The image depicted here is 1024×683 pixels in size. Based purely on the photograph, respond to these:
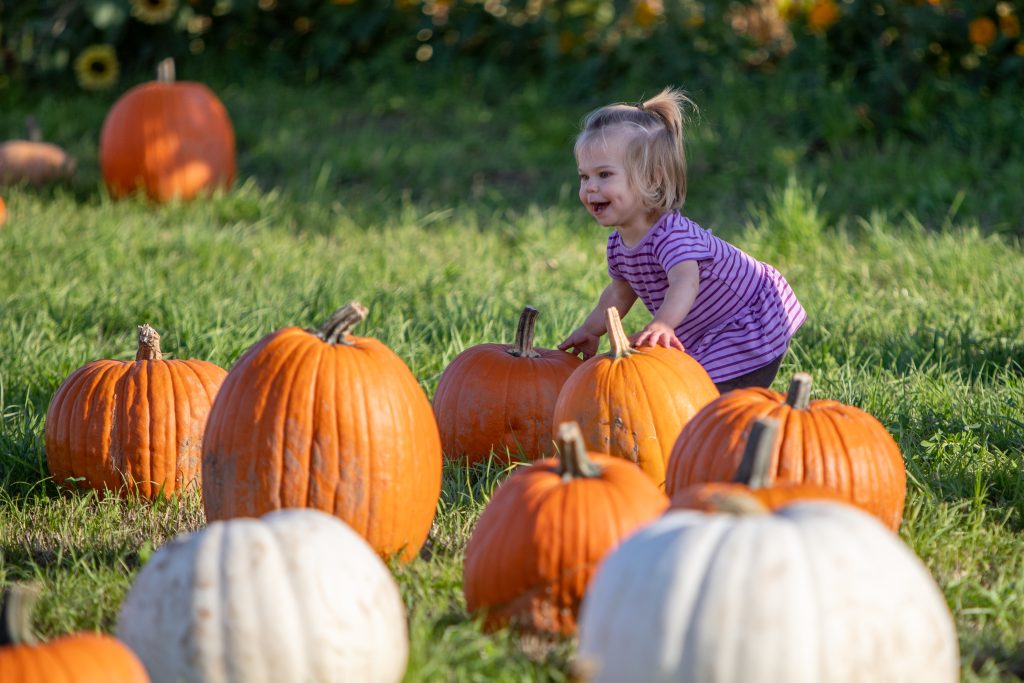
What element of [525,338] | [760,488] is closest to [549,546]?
[760,488]

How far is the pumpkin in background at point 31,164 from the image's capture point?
6.78 metres

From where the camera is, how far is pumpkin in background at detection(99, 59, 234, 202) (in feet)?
21.4

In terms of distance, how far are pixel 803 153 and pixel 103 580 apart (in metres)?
5.11

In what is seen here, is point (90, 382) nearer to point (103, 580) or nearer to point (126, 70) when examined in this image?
point (103, 580)

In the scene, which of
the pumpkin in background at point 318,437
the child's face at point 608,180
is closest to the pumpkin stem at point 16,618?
the pumpkin in background at point 318,437

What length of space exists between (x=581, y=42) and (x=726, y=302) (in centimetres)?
480

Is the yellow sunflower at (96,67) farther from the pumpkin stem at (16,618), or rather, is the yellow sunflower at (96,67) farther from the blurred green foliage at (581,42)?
the pumpkin stem at (16,618)

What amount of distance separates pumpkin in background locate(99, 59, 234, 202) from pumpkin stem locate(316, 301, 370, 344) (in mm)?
4091

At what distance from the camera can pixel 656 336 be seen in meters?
3.31

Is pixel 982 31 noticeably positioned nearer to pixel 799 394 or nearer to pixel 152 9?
pixel 799 394

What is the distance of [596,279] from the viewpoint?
17.2 feet

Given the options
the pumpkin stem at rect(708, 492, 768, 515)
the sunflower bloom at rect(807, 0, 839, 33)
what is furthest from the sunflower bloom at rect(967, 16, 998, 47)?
the pumpkin stem at rect(708, 492, 768, 515)

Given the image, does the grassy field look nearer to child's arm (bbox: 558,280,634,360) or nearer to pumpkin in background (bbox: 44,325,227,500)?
pumpkin in background (bbox: 44,325,227,500)

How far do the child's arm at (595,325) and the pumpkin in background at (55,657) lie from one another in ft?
6.97
